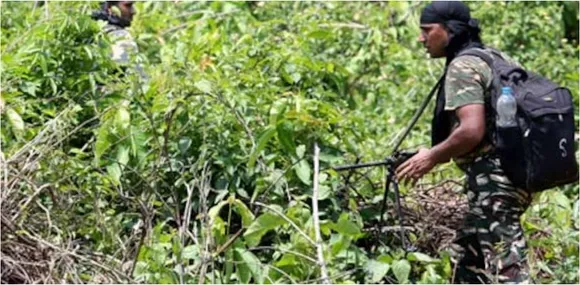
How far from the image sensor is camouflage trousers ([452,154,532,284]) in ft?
15.9

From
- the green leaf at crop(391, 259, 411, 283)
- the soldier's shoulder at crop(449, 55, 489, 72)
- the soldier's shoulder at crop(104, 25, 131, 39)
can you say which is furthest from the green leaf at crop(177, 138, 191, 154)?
the soldier's shoulder at crop(104, 25, 131, 39)

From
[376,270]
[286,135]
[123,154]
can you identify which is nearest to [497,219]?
[376,270]

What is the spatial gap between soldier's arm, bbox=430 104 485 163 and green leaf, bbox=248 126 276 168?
654 millimetres

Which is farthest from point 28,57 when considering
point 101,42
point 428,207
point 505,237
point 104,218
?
point 505,237

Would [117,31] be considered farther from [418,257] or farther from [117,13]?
[418,257]

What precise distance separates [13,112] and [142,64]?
0.98 metres

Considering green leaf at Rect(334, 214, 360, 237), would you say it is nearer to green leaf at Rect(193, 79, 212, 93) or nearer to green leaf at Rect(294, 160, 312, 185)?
green leaf at Rect(294, 160, 312, 185)

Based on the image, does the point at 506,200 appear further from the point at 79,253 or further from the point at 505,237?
the point at 79,253

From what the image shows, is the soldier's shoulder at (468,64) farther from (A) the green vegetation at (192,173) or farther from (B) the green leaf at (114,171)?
(B) the green leaf at (114,171)

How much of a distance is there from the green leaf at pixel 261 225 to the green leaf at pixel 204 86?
0.73m

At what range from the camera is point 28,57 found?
563 cm

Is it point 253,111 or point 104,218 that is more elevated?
point 253,111

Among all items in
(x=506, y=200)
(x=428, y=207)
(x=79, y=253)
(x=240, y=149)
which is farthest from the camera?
(x=428, y=207)

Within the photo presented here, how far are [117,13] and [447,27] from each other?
2.72 metres
